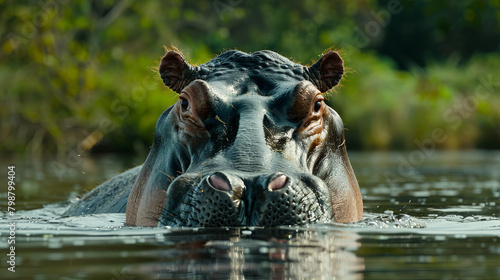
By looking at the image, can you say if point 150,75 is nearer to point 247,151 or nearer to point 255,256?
point 247,151

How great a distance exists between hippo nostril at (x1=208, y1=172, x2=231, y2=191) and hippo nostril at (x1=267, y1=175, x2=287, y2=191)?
0.74 feet

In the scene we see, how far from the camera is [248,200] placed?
4645 mm

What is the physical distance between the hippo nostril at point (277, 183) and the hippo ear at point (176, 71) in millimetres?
1659

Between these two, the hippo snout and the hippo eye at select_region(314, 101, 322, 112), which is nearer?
the hippo snout

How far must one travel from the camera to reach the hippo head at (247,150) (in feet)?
15.2

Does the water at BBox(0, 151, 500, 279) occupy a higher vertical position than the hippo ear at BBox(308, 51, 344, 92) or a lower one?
lower

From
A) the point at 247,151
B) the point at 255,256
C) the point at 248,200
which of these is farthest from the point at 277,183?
the point at 255,256

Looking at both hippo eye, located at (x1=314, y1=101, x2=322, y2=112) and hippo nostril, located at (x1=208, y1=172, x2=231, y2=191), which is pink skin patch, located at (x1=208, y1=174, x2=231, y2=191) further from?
hippo eye, located at (x1=314, y1=101, x2=322, y2=112)

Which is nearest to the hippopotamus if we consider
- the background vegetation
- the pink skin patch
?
the pink skin patch

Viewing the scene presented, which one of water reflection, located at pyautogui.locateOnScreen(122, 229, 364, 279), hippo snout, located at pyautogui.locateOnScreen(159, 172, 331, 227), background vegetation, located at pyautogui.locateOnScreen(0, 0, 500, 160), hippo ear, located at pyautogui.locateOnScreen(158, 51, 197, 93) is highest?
background vegetation, located at pyautogui.locateOnScreen(0, 0, 500, 160)

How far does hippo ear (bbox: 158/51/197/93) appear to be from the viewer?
19.9 feet

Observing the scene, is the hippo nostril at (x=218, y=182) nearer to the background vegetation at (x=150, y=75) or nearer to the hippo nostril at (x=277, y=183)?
the hippo nostril at (x=277, y=183)

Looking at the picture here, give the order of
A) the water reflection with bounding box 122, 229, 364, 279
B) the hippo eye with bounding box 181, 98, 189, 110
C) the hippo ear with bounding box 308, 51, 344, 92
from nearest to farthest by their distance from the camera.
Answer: the water reflection with bounding box 122, 229, 364, 279, the hippo eye with bounding box 181, 98, 189, 110, the hippo ear with bounding box 308, 51, 344, 92

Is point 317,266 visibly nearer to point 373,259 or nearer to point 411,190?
point 373,259
